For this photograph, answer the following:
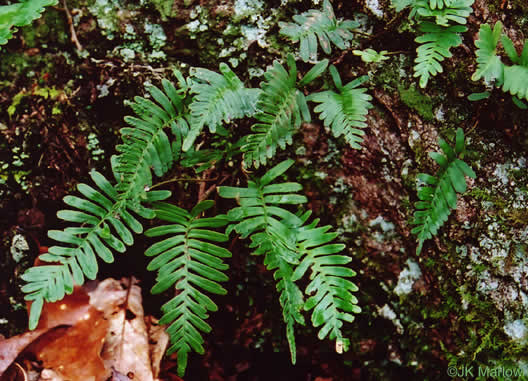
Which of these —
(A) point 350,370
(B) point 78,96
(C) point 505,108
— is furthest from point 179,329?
(C) point 505,108

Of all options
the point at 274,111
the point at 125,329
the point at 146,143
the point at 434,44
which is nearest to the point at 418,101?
the point at 434,44

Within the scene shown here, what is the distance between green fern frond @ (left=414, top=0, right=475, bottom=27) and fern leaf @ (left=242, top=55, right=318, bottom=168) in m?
0.65

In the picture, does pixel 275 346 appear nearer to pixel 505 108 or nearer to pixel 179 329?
pixel 179 329

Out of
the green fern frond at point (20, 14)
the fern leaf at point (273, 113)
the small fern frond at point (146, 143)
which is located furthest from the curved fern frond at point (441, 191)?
the green fern frond at point (20, 14)

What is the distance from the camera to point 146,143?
6.48 feet

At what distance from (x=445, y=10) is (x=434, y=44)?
0.49ft

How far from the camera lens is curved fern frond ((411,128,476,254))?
6.46ft

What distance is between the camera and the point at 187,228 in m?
2.12

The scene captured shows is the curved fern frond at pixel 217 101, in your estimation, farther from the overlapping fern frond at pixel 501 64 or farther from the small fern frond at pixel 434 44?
the overlapping fern frond at pixel 501 64

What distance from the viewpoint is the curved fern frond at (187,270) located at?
1.98 m

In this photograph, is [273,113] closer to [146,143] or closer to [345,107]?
[345,107]

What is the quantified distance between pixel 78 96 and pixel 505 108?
2.23 metres

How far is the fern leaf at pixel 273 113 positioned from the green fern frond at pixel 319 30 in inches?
6.1

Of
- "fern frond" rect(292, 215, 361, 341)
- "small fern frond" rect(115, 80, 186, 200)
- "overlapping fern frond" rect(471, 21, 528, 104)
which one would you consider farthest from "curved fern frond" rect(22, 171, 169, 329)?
"overlapping fern frond" rect(471, 21, 528, 104)
